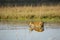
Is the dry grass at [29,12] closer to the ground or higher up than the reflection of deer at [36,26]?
higher up

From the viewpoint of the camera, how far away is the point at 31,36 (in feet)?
3.18

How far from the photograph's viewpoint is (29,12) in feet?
3.22

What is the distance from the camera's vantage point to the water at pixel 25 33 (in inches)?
38.0

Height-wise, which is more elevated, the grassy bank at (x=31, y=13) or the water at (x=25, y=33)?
the grassy bank at (x=31, y=13)

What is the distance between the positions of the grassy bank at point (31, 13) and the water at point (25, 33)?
0.06 meters

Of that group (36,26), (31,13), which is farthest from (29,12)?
(36,26)

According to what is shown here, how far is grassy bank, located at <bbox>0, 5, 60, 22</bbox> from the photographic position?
38.4 inches

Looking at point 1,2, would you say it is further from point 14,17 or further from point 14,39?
point 14,39

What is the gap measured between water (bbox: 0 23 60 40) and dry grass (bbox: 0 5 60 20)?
8cm

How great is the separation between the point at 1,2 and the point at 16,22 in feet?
0.75

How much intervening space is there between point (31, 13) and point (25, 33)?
19 centimetres

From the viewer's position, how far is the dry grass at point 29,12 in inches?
38.5

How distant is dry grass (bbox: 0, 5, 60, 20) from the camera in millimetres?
977

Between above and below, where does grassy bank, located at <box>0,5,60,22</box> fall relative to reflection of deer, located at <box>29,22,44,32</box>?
above
